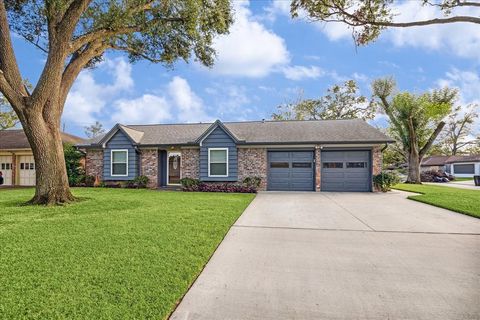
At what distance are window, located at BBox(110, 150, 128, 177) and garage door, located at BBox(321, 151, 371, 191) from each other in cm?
1161

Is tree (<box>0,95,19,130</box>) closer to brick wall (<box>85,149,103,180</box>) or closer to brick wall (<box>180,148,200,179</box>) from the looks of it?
brick wall (<box>85,149,103,180</box>)

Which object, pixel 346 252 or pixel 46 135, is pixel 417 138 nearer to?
pixel 346 252

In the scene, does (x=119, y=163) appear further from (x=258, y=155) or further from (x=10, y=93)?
(x=258, y=155)

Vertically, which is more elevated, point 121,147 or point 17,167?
point 121,147

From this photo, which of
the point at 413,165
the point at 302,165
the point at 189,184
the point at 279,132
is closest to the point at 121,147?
the point at 189,184

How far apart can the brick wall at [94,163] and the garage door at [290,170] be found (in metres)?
10.4

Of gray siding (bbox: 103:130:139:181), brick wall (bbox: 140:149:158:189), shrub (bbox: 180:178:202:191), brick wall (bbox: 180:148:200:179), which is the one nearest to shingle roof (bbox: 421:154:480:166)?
brick wall (bbox: 180:148:200:179)

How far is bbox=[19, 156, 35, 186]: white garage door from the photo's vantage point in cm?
1712

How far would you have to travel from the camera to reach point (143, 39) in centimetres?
1201

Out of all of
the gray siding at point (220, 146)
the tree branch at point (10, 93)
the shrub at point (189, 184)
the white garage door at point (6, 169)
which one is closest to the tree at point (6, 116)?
the white garage door at point (6, 169)

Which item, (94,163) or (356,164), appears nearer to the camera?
(356,164)

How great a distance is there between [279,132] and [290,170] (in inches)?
99.6

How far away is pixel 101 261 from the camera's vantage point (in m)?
3.50

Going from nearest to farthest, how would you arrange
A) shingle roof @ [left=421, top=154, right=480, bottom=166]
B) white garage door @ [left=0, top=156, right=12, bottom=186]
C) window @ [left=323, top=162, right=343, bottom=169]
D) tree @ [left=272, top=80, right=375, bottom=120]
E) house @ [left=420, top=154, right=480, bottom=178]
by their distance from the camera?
1. window @ [left=323, top=162, right=343, bottom=169]
2. white garage door @ [left=0, top=156, right=12, bottom=186]
3. tree @ [left=272, top=80, right=375, bottom=120]
4. house @ [left=420, top=154, right=480, bottom=178]
5. shingle roof @ [left=421, top=154, right=480, bottom=166]
